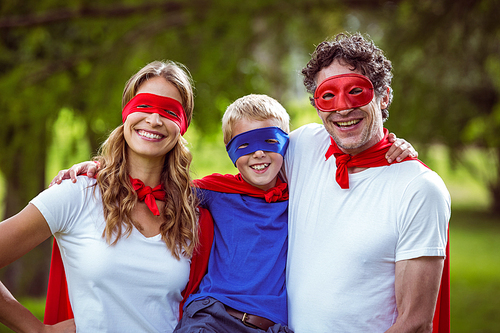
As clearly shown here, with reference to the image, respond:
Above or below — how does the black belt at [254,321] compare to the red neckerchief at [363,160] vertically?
below

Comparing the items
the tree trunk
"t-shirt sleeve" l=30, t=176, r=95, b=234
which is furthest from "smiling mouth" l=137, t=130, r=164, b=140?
the tree trunk

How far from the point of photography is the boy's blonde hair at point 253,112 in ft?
9.82

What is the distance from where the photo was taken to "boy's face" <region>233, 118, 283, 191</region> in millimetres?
2922

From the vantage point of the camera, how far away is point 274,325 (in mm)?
2629

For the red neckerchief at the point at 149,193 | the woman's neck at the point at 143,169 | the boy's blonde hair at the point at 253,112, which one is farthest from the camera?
the boy's blonde hair at the point at 253,112

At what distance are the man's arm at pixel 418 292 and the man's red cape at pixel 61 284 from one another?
111 centimetres

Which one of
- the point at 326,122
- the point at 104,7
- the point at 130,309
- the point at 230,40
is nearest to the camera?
the point at 130,309

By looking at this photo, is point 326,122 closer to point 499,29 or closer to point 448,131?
point 448,131

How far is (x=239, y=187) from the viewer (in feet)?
9.79

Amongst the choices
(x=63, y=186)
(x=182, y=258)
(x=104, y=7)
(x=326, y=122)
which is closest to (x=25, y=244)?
(x=63, y=186)

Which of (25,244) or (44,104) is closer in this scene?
(25,244)

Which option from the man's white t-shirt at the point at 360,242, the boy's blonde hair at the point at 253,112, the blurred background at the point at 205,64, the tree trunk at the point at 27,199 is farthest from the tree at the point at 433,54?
the tree trunk at the point at 27,199

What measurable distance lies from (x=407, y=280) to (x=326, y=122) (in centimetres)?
97

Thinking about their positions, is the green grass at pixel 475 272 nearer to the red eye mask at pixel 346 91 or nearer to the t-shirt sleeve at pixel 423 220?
the t-shirt sleeve at pixel 423 220
